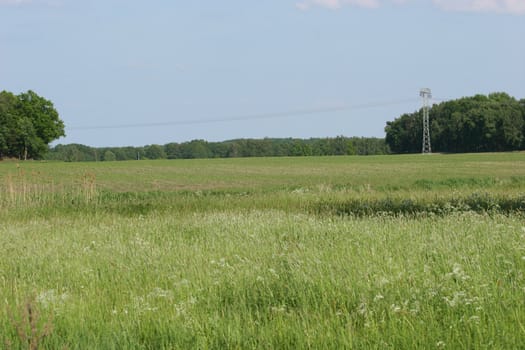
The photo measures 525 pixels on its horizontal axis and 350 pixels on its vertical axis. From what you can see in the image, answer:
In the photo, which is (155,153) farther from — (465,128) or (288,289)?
(288,289)

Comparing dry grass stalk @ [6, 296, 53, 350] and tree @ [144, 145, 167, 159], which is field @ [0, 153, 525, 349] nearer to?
dry grass stalk @ [6, 296, 53, 350]

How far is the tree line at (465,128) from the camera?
4599 inches

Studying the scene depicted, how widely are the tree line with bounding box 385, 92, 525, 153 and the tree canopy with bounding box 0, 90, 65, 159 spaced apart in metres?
78.3

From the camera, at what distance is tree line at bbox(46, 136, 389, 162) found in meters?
143

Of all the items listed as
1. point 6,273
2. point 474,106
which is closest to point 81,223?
point 6,273

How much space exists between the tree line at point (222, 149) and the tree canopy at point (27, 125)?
32.4m

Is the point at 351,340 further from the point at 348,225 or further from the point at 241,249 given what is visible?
the point at 348,225

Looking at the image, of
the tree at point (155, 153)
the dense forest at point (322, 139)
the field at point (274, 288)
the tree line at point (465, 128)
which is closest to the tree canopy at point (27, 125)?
the dense forest at point (322, 139)

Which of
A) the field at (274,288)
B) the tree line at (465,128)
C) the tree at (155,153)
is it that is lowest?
the field at (274,288)

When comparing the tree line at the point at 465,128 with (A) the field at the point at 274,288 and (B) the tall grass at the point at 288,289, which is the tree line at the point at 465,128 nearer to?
(A) the field at the point at 274,288

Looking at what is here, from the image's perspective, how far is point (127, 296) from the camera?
22.3 feet

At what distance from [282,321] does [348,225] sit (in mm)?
5861

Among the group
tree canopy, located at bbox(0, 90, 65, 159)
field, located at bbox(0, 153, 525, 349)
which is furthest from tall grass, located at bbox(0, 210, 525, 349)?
tree canopy, located at bbox(0, 90, 65, 159)

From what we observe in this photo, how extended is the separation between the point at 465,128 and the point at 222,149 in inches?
2248
